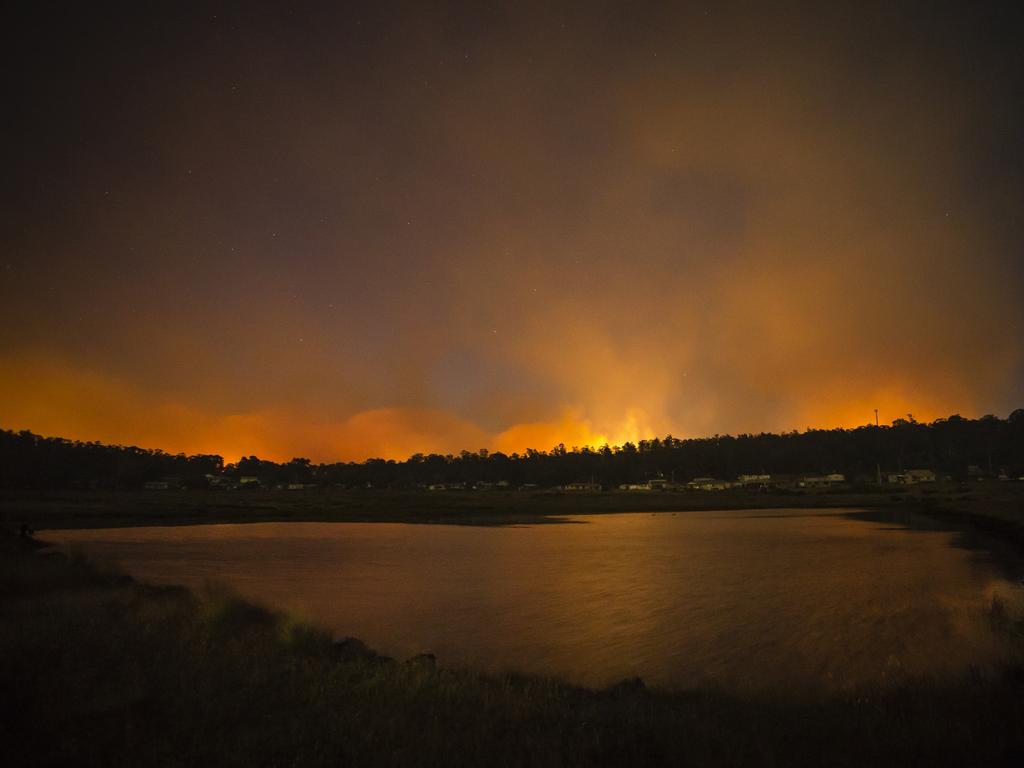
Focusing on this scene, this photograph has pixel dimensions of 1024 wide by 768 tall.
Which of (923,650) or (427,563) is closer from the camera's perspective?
(923,650)

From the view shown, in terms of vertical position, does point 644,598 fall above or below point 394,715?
below

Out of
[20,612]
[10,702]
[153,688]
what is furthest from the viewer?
[20,612]

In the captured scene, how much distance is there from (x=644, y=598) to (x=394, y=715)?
23271 mm

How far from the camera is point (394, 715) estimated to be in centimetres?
1105

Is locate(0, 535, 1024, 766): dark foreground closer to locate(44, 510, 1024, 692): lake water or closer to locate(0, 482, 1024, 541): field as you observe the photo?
locate(44, 510, 1024, 692): lake water

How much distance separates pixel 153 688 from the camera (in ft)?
39.9

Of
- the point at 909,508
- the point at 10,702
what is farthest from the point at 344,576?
the point at 909,508

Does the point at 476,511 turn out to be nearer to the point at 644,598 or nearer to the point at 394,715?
the point at 644,598

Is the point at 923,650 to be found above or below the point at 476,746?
below

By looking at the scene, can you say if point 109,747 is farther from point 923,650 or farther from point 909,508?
point 909,508

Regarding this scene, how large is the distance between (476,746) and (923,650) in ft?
56.1

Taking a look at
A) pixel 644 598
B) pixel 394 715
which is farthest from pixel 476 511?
pixel 394 715

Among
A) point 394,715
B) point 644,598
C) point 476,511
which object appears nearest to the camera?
point 394,715

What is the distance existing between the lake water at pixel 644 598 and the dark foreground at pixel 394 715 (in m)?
4.26
